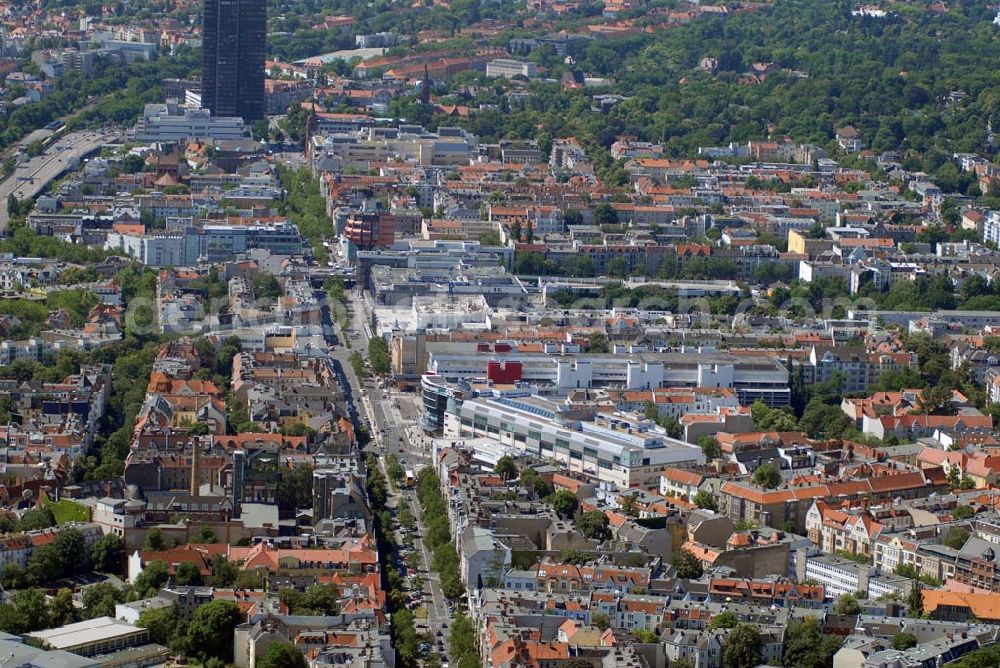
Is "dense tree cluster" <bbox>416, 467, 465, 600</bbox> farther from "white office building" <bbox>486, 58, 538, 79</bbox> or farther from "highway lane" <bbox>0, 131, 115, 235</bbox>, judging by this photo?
"white office building" <bbox>486, 58, 538, 79</bbox>

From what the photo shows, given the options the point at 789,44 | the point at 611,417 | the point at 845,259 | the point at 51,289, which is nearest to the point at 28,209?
the point at 51,289

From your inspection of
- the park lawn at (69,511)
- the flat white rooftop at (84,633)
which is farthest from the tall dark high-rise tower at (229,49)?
the flat white rooftop at (84,633)

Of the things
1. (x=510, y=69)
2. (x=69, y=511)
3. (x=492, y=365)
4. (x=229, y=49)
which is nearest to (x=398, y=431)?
(x=492, y=365)

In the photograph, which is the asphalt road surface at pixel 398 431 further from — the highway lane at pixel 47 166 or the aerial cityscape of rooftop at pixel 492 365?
the highway lane at pixel 47 166

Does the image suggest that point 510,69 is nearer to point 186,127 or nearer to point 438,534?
point 186,127

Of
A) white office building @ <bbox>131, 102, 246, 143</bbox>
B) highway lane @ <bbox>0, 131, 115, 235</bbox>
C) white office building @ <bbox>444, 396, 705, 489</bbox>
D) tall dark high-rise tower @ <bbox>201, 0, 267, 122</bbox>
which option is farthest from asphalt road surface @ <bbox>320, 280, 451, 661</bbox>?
tall dark high-rise tower @ <bbox>201, 0, 267, 122</bbox>

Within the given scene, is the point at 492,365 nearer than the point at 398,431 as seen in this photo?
No
